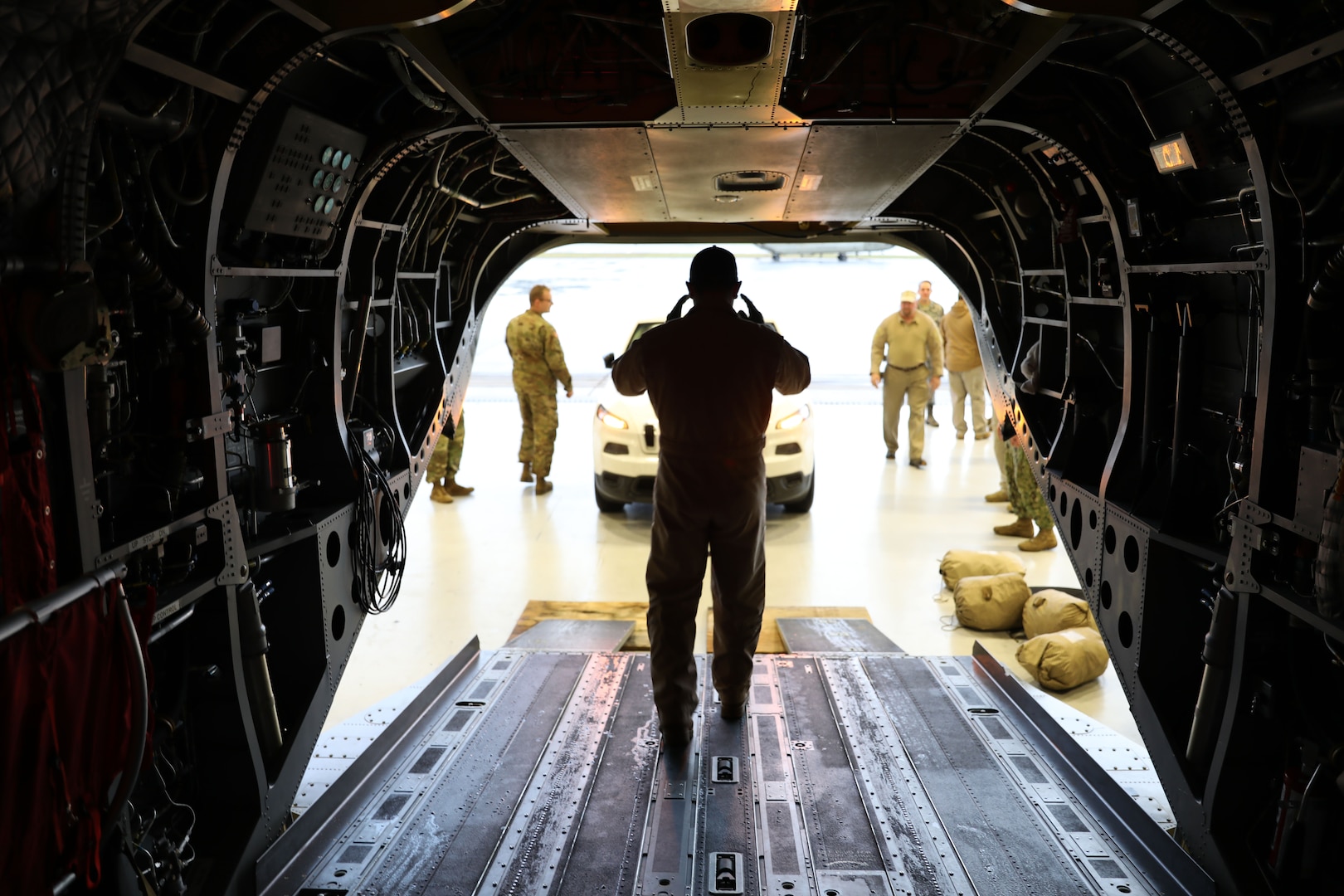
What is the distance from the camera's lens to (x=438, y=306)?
617 cm

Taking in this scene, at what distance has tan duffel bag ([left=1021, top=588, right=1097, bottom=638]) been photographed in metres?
5.84

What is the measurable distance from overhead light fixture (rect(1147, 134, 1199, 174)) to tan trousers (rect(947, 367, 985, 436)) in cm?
788

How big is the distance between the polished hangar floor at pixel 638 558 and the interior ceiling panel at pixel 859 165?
110 inches

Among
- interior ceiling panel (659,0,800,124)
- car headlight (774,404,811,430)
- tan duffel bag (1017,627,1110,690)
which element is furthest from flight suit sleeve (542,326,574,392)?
interior ceiling panel (659,0,800,124)

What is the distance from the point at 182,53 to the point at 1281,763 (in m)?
3.85

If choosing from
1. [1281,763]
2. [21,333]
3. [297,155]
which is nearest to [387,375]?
[297,155]

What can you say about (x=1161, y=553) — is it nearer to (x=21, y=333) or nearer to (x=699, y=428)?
(x=699, y=428)

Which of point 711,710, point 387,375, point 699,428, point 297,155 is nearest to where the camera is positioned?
point 297,155

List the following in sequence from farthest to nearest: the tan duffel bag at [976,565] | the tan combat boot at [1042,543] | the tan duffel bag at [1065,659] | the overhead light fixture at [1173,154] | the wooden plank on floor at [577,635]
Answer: the tan combat boot at [1042,543] < the tan duffel bag at [976,565] < the wooden plank on floor at [577,635] < the tan duffel bag at [1065,659] < the overhead light fixture at [1173,154]

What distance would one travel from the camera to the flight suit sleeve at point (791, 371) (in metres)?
3.72

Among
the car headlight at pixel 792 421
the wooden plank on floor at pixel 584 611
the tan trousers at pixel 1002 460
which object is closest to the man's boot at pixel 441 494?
the wooden plank on floor at pixel 584 611

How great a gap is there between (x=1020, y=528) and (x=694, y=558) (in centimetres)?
535

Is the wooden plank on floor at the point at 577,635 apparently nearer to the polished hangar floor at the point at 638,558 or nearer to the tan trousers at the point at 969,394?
the polished hangar floor at the point at 638,558

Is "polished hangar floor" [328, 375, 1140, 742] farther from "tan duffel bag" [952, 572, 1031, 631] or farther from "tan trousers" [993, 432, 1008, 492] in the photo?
"tan trousers" [993, 432, 1008, 492]
